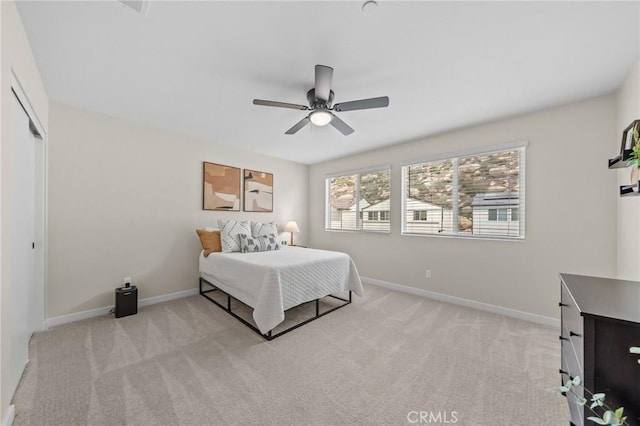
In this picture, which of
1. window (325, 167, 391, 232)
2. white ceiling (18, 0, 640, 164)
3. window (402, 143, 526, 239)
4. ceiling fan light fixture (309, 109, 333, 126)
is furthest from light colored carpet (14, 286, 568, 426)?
white ceiling (18, 0, 640, 164)

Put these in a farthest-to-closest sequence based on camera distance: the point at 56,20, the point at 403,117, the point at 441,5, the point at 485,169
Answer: the point at 485,169 < the point at 403,117 < the point at 56,20 < the point at 441,5

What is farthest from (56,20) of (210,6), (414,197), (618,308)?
(414,197)

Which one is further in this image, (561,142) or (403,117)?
(403,117)

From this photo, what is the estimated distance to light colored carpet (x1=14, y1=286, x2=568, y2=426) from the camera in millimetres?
1492

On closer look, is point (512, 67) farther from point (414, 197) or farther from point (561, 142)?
point (414, 197)

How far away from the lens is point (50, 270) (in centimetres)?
263

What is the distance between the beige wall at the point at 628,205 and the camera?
6.52ft

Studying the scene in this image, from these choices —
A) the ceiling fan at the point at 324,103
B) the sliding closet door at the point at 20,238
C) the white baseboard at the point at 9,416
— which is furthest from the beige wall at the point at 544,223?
the white baseboard at the point at 9,416

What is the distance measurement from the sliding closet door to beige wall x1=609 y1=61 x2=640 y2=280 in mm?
4570

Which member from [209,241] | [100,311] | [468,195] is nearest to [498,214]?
[468,195]

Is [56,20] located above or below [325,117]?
above

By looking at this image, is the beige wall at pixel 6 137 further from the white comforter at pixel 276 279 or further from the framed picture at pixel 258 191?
the framed picture at pixel 258 191

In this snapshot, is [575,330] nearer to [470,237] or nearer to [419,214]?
[470,237]

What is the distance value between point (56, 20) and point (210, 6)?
106cm
